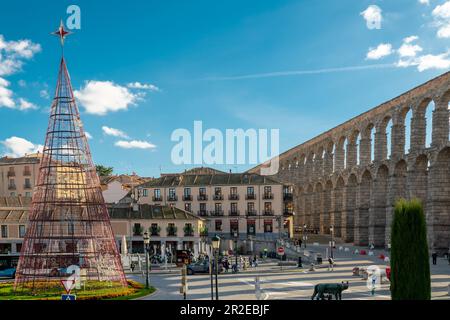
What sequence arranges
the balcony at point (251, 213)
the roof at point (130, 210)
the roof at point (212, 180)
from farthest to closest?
the roof at point (212, 180)
the balcony at point (251, 213)
the roof at point (130, 210)

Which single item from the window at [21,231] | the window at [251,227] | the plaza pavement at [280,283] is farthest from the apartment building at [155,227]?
the plaza pavement at [280,283]

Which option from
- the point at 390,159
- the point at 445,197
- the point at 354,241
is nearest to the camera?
the point at 445,197

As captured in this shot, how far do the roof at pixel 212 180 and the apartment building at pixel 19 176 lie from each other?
17.6 m

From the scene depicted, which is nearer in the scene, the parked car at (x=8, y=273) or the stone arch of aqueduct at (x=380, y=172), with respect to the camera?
the parked car at (x=8, y=273)

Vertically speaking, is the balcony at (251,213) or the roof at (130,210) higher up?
the roof at (130,210)

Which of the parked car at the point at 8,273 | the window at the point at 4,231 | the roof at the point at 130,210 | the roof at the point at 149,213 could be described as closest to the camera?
the parked car at the point at 8,273

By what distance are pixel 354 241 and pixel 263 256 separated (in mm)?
22503

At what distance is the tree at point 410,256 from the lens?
1620 cm

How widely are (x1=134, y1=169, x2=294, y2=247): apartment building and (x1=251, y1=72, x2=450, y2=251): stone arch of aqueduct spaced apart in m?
12.2

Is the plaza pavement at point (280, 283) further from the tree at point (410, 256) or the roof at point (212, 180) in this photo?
the roof at point (212, 180)

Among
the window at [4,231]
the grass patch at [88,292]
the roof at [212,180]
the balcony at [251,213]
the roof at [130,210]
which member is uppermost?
the roof at [212,180]
